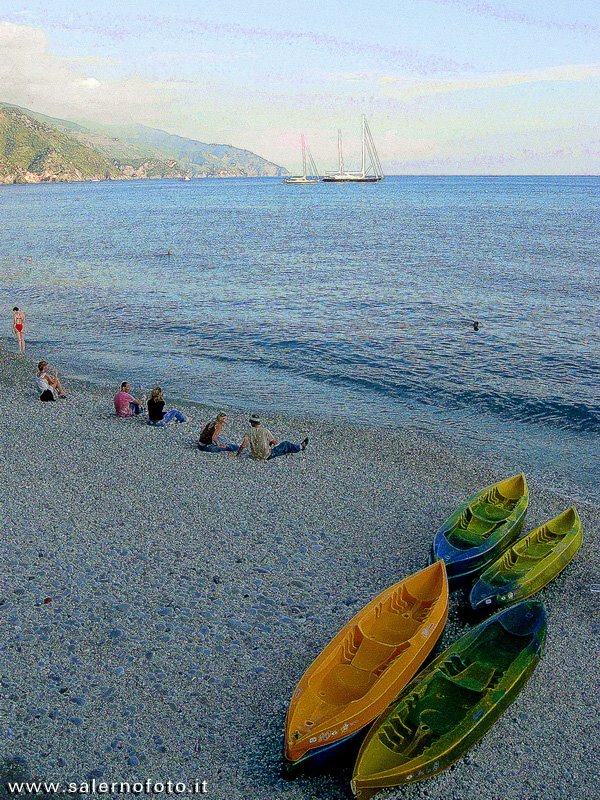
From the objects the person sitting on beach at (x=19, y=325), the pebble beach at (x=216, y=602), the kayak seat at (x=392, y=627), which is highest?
the person sitting on beach at (x=19, y=325)

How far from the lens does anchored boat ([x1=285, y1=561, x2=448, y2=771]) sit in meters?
8.71

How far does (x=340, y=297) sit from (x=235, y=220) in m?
71.4

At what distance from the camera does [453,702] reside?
9.52 meters

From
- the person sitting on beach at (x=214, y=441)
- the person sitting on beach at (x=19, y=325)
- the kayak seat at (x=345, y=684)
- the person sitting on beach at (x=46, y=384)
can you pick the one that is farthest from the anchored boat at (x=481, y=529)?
the person sitting on beach at (x=19, y=325)

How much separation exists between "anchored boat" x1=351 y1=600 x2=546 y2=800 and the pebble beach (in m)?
0.37

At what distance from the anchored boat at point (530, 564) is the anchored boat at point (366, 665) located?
112 centimetres

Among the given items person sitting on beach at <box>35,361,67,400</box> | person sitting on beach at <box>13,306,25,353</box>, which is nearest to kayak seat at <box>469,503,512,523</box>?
person sitting on beach at <box>35,361,67,400</box>

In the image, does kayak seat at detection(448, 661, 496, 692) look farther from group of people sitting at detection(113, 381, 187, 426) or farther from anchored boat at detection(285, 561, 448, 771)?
group of people sitting at detection(113, 381, 187, 426)

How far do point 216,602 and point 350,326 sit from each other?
1055 inches

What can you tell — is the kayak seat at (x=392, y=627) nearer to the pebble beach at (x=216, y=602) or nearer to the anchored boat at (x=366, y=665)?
the anchored boat at (x=366, y=665)

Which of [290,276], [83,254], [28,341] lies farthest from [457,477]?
[83,254]

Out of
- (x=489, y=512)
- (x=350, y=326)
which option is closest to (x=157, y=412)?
(x=489, y=512)

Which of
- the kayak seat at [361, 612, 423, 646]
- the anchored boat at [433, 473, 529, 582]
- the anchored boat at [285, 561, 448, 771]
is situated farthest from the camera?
the anchored boat at [433, 473, 529, 582]

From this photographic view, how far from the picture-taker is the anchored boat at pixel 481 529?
13.0 m
